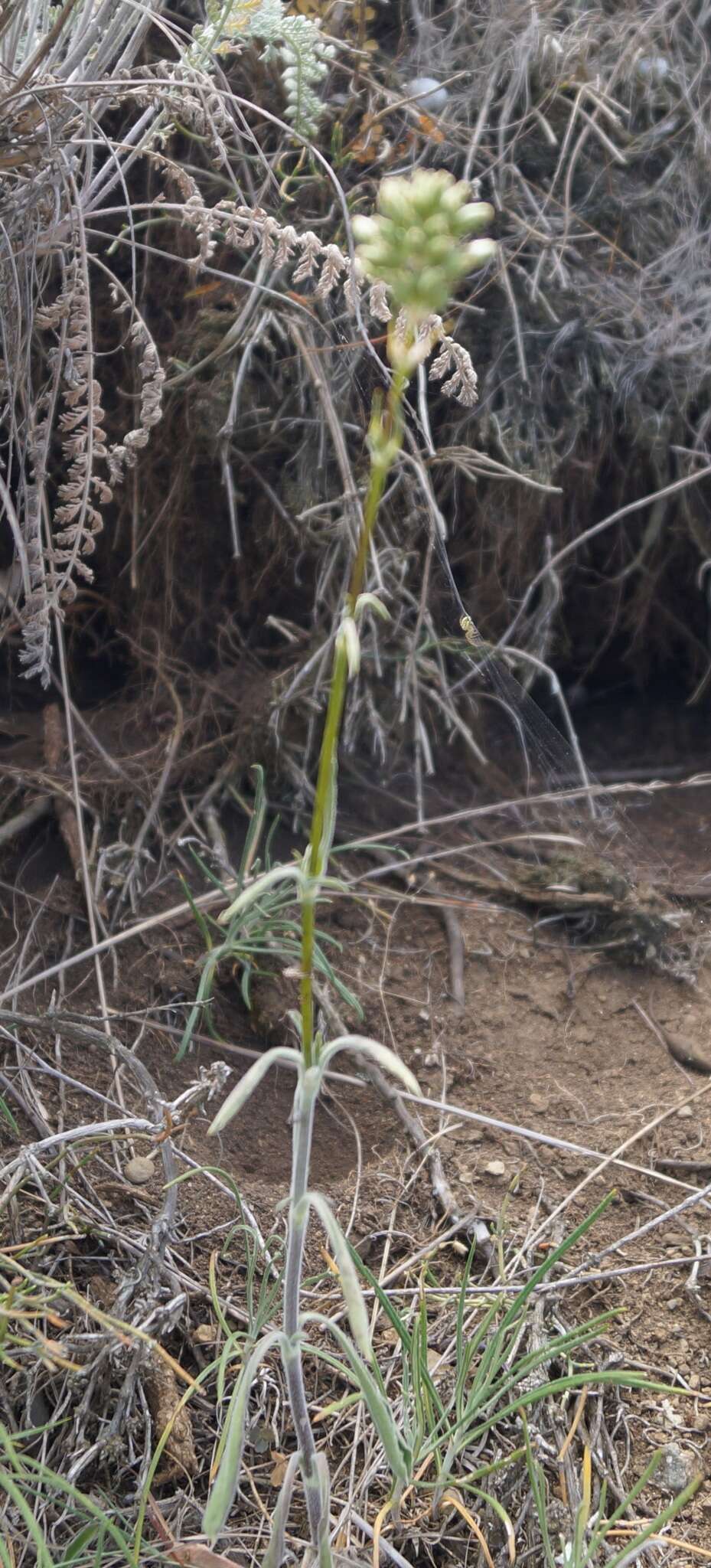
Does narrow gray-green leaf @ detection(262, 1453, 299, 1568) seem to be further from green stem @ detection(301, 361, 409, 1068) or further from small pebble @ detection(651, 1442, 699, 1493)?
small pebble @ detection(651, 1442, 699, 1493)

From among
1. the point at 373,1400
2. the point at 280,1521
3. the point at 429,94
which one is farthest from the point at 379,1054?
the point at 429,94

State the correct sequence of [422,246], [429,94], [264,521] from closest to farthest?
[422,246] < [429,94] < [264,521]

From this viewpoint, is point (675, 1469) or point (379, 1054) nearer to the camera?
point (379, 1054)

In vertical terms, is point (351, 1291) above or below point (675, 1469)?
above

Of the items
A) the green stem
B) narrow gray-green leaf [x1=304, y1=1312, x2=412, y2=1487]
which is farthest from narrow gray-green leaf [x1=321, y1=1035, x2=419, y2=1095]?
narrow gray-green leaf [x1=304, y1=1312, x2=412, y2=1487]

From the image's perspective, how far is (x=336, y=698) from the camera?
0.84 metres

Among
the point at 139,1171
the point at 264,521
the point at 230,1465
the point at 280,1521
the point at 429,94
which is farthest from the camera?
the point at 264,521

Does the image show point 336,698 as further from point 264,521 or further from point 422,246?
point 264,521

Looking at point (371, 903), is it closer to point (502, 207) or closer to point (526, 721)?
point (526, 721)

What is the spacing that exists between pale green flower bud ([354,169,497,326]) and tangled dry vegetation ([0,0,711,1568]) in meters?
0.71

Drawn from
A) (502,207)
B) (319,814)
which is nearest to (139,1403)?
(319,814)

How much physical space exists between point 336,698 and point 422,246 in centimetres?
30

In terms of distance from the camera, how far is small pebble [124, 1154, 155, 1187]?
1.70 m

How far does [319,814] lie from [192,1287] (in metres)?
0.93
